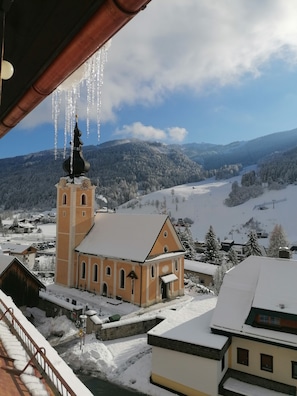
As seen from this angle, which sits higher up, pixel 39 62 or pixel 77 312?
pixel 39 62

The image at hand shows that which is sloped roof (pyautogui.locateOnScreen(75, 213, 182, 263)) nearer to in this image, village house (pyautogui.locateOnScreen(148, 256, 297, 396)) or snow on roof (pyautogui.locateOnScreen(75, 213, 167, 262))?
snow on roof (pyautogui.locateOnScreen(75, 213, 167, 262))

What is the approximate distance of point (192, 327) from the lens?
1535 cm

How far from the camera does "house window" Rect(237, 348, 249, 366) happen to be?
14.2m

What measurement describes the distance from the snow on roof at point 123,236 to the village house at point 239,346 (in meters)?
10.7

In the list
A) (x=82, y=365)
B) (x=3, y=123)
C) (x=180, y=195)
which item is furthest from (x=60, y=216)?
(x=180, y=195)

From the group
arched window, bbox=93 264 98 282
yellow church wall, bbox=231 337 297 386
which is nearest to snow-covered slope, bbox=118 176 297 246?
arched window, bbox=93 264 98 282

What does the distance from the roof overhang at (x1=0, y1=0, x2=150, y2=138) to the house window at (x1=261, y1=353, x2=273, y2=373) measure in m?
14.8

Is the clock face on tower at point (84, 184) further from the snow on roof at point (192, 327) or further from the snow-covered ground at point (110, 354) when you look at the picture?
the snow on roof at point (192, 327)

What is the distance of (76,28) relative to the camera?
5.09ft

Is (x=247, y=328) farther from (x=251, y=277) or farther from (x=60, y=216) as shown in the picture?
(x=60, y=216)

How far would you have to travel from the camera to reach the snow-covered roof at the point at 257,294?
543 inches

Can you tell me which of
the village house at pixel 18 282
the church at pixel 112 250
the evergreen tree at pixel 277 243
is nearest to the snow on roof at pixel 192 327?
the church at pixel 112 250

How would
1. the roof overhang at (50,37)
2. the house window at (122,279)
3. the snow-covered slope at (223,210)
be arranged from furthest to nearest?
1. the snow-covered slope at (223,210)
2. the house window at (122,279)
3. the roof overhang at (50,37)

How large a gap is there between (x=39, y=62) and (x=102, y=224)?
29.3 metres
